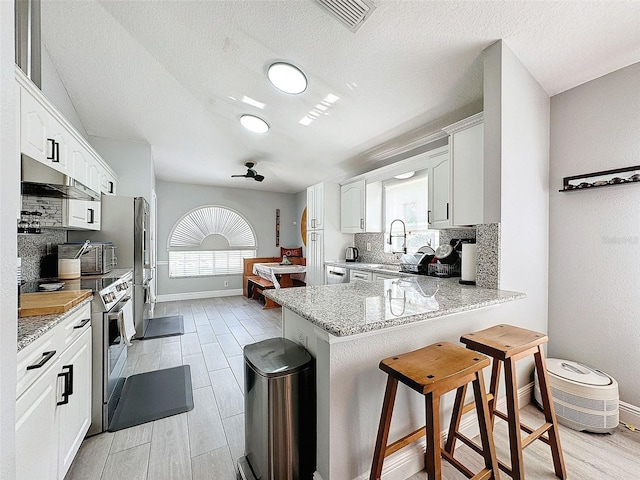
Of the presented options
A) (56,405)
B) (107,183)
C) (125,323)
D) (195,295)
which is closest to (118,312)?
(125,323)

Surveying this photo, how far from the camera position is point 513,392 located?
1.34 m

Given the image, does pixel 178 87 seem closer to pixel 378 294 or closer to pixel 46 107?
pixel 46 107

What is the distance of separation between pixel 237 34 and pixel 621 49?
273cm

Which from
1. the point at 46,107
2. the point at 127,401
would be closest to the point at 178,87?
the point at 46,107

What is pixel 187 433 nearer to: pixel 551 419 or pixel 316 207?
pixel 551 419

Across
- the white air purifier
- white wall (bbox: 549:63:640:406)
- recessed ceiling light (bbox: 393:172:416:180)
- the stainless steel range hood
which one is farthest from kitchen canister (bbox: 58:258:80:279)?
white wall (bbox: 549:63:640:406)

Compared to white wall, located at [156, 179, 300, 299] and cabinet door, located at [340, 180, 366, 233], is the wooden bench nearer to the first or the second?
white wall, located at [156, 179, 300, 299]

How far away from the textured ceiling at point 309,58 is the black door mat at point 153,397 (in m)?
2.97

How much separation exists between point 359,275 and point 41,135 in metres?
3.19

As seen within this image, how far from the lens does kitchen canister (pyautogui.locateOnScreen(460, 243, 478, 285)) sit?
6.89 ft

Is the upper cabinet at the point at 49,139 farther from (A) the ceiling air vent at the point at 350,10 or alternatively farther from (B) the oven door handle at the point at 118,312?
(A) the ceiling air vent at the point at 350,10

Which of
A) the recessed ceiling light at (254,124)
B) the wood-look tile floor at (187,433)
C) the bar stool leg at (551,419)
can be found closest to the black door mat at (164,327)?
the wood-look tile floor at (187,433)

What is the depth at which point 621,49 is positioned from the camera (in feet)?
5.80

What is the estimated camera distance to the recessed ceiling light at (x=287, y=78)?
2475 millimetres
